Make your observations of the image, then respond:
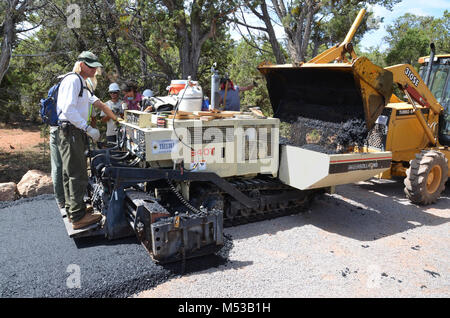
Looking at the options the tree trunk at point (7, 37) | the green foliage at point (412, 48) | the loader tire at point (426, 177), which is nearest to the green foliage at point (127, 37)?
the tree trunk at point (7, 37)

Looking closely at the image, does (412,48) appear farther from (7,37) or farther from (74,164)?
(74,164)

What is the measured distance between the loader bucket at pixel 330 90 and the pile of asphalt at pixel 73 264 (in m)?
2.63

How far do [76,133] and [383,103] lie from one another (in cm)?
414

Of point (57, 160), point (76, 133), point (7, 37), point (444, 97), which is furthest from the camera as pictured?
point (444, 97)

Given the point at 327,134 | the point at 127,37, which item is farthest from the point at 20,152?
the point at 327,134

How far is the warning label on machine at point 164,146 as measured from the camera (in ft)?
14.1

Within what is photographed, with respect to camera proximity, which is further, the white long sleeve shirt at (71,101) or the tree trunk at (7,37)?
the tree trunk at (7,37)

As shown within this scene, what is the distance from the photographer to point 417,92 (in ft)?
21.7

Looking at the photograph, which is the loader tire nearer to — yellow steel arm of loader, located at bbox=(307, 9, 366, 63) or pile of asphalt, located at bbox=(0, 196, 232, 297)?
yellow steel arm of loader, located at bbox=(307, 9, 366, 63)

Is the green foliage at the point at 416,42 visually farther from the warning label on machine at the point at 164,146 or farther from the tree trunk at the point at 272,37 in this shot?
the warning label on machine at the point at 164,146

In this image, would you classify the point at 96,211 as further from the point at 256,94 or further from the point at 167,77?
the point at 256,94

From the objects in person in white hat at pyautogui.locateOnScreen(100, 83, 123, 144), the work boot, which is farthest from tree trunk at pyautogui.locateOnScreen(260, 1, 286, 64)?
the work boot

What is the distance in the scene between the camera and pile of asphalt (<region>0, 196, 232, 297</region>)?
3426mm
